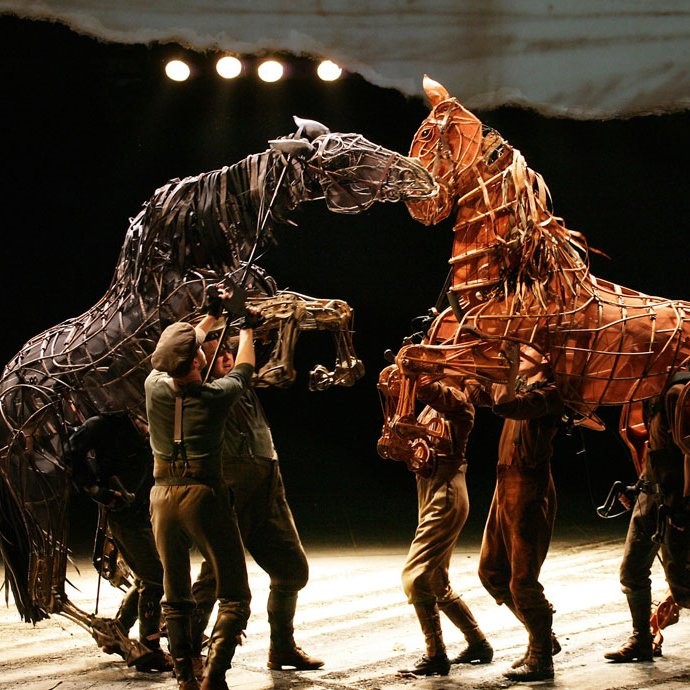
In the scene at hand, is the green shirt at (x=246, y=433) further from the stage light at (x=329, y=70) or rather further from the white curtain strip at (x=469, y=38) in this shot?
the white curtain strip at (x=469, y=38)

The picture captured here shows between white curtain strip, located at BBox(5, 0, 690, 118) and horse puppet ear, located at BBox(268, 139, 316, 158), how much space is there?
2224mm

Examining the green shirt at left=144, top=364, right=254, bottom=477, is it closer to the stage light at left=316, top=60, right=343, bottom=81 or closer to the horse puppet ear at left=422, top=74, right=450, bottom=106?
the horse puppet ear at left=422, top=74, right=450, bottom=106

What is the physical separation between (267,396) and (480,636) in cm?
384

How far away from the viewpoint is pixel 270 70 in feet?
18.9

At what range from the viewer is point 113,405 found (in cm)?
444

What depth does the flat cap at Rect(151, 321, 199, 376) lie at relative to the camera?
3.51 meters

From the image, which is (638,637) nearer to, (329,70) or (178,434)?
(178,434)

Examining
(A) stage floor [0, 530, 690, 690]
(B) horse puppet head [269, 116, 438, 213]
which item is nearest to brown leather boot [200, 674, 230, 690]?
(A) stage floor [0, 530, 690, 690]

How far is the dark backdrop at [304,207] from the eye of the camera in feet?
21.2

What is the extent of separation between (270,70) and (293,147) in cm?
169

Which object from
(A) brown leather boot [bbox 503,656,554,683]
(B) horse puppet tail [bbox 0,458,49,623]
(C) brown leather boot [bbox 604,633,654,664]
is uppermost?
(B) horse puppet tail [bbox 0,458,49,623]

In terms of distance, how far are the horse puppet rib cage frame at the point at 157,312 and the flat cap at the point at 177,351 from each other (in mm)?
509

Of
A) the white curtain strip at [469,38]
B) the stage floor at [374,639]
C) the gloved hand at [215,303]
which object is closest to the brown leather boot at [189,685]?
the stage floor at [374,639]

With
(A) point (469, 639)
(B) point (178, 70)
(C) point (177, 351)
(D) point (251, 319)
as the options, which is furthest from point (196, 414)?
(B) point (178, 70)
